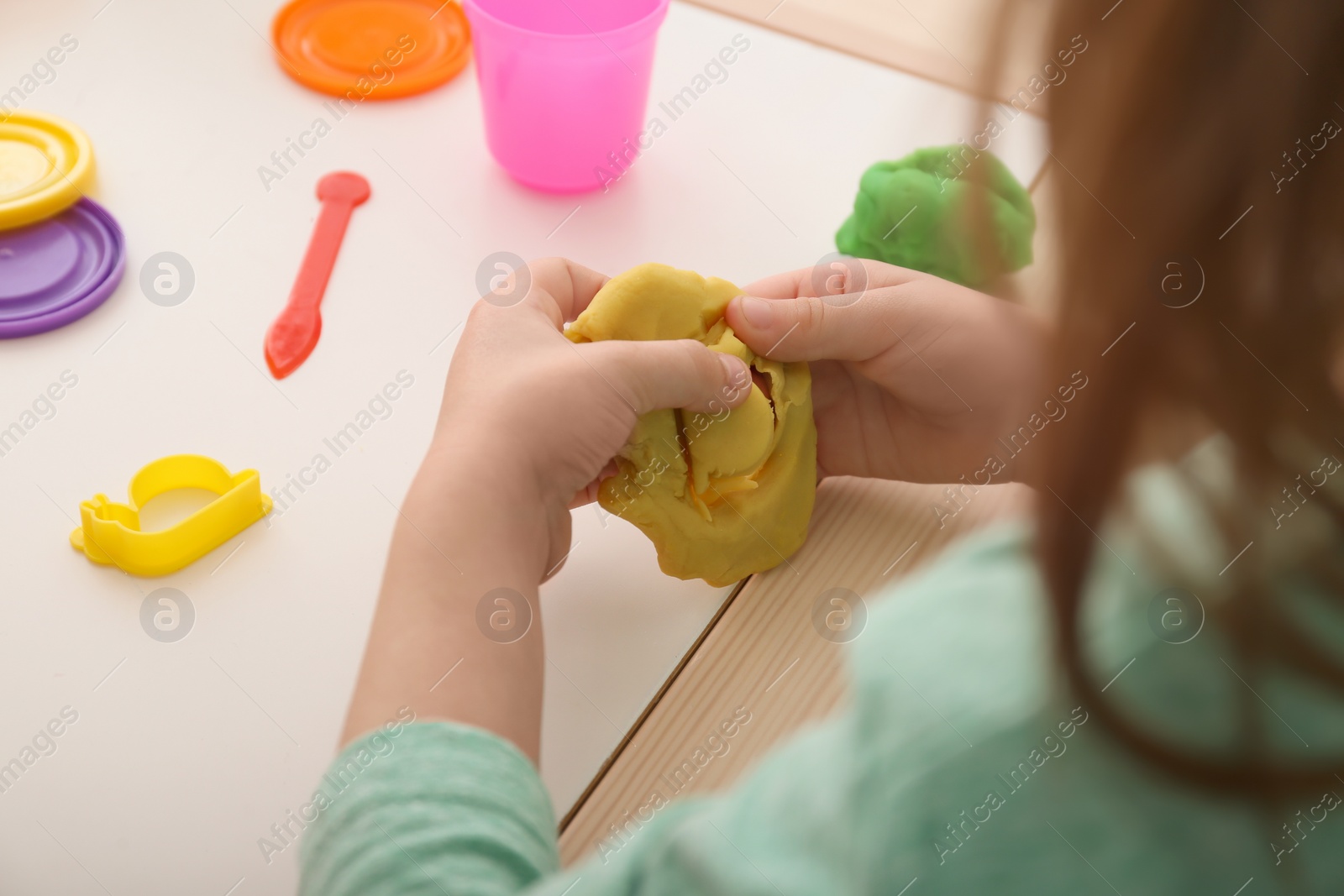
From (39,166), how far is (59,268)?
0.39ft

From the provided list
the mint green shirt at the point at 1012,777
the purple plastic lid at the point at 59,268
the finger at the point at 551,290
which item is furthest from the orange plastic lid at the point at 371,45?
the mint green shirt at the point at 1012,777

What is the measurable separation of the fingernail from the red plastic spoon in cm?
33

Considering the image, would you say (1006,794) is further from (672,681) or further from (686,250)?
(686,250)

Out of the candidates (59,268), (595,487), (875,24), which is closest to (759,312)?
(595,487)

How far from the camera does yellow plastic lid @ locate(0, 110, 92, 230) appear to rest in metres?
0.78

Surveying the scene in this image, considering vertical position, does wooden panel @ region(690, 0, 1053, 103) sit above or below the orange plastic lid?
above

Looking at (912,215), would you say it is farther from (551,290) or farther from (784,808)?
(784,808)

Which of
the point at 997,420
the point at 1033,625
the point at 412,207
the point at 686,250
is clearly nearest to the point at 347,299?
the point at 412,207

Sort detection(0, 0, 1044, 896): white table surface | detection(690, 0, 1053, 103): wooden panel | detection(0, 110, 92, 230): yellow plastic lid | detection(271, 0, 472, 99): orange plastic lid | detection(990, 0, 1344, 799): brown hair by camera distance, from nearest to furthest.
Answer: detection(990, 0, 1344, 799): brown hair → detection(0, 0, 1044, 896): white table surface → detection(0, 110, 92, 230): yellow plastic lid → detection(271, 0, 472, 99): orange plastic lid → detection(690, 0, 1053, 103): wooden panel

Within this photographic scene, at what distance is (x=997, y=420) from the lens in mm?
704

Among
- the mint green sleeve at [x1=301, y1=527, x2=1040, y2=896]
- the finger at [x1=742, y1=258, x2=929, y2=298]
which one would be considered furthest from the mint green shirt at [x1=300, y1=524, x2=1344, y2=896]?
the finger at [x1=742, y1=258, x2=929, y2=298]

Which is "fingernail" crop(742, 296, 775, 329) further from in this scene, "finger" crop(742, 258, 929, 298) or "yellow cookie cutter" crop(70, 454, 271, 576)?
"yellow cookie cutter" crop(70, 454, 271, 576)

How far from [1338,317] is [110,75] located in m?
1.02

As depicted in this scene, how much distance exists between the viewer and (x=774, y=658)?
60 cm
